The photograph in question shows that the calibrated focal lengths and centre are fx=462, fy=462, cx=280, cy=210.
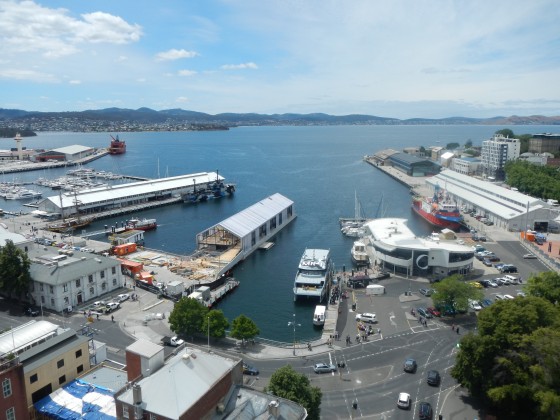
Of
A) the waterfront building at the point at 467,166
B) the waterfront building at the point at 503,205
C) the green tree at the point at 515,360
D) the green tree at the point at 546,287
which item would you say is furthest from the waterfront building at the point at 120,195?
the green tree at the point at 515,360

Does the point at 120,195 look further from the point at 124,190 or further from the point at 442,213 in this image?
the point at 442,213

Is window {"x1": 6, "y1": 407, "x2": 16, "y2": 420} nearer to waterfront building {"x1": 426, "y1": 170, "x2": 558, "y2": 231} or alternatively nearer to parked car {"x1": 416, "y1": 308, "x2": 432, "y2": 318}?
parked car {"x1": 416, "y1": 308, "x2": 432, "y2": 318}

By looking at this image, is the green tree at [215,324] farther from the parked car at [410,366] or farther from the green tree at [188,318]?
the parked car at [410,366]

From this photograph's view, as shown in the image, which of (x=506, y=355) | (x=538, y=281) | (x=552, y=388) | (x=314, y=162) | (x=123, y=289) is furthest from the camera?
(x=314, y=162)

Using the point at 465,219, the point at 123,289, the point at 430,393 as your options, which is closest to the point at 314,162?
the point at 465,219

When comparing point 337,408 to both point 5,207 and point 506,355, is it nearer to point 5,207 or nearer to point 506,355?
point 506,355

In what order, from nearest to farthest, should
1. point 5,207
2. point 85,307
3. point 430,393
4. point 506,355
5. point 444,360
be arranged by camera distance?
1. point 506,355
2. point 430,393
3. point 444,360
4. point 85,307
5. point 5,207
